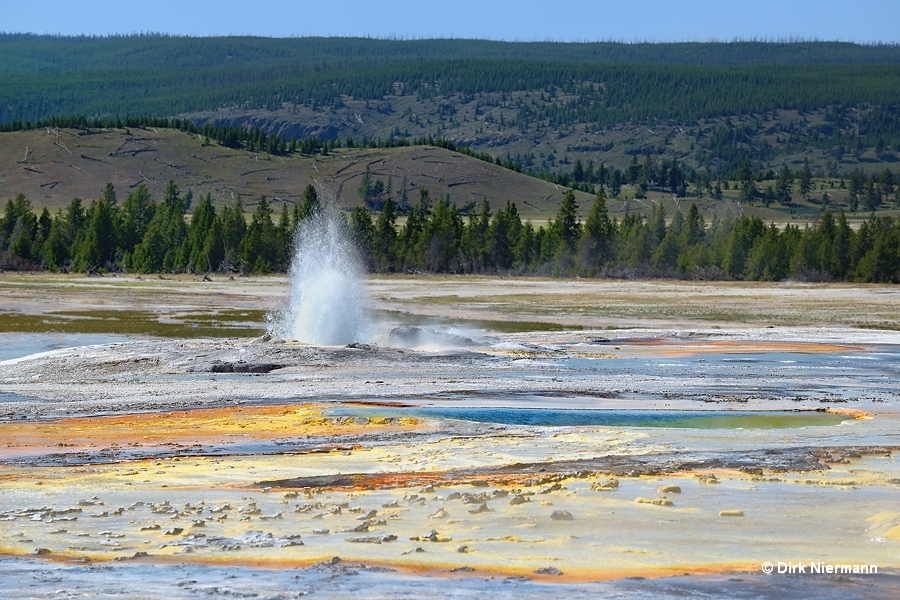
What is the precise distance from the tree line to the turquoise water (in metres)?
73.2

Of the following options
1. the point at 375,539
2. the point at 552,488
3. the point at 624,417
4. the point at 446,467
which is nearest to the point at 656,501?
the point at 552,488

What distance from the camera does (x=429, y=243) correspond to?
4250 inches

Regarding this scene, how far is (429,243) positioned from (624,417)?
8710 centimetres

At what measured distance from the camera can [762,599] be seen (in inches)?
380

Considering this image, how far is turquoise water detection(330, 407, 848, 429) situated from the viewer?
20.5 meters

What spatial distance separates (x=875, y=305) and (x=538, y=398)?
38692 millimetres

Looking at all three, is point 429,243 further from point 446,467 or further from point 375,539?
point 375,539

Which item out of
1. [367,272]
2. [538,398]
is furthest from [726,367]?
[367,272]

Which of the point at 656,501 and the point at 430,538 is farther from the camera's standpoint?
the point at 656,501

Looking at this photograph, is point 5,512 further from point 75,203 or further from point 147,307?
point 75,203

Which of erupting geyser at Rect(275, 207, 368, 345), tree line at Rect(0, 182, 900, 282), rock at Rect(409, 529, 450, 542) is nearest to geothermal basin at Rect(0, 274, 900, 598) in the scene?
rock at Rect(409, 529, 450, 542)

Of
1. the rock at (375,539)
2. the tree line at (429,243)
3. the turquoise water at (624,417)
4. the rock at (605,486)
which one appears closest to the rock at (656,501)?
the rock at (605,486)

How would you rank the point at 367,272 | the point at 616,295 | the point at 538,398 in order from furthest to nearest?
the point at 367,272
the point at 616,295
the point at 538,398

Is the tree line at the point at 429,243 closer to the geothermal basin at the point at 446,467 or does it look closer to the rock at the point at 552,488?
the geothermal basin at the point at 446,467
